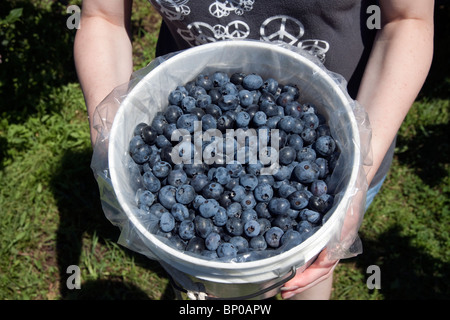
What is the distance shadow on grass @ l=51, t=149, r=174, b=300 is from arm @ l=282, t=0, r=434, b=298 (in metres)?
1.37

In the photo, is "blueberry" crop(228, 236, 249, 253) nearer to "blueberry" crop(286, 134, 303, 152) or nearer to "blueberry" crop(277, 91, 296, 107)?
"blueberry" crop(286, 134, 303, 152)

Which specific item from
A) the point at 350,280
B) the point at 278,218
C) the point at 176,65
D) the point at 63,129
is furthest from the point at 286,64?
the point at 63,129

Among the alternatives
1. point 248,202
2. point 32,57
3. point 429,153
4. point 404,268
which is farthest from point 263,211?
point 32,57

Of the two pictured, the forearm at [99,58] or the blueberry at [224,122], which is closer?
the blueberry at [224,122]

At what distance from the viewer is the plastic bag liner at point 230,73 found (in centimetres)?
103

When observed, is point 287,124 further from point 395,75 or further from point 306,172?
point 395,75

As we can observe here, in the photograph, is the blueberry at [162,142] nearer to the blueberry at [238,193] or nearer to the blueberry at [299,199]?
the blueberry at [238,193]

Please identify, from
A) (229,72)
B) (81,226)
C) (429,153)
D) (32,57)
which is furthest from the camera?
(32,57)

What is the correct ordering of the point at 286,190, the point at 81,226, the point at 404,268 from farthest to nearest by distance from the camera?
1. the point at 81,226
2. the point at 404,268
3. the point at 286,190

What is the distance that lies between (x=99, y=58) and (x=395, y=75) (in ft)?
3.34

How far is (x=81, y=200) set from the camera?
2.64 meters

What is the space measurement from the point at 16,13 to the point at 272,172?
218 centimetres

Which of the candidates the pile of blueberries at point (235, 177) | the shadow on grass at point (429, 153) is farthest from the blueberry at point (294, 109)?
the shadow on grass at point (429, 153)

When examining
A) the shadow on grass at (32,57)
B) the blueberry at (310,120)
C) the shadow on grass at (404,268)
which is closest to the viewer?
the blueberry at (310,120)
